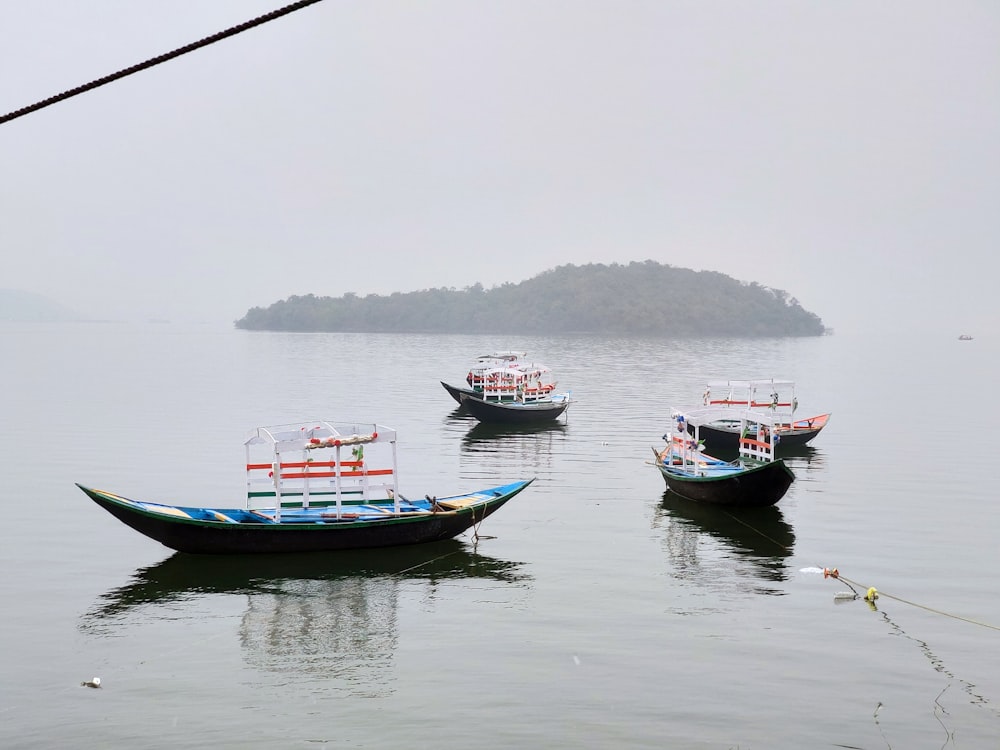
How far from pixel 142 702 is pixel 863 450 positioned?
40.7m

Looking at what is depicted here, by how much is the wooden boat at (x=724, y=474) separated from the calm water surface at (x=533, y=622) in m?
0.83

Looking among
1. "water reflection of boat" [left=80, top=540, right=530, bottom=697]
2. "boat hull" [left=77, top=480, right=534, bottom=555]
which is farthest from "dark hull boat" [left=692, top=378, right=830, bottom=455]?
"water reflection of boat" [left=80, top=540, right=530, bottom=697]

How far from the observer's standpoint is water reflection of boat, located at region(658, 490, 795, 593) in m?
24.1

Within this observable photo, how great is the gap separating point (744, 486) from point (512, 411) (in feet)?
84.3

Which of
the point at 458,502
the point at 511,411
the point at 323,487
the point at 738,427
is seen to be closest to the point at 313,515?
the point at 323,487

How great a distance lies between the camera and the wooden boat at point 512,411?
53281 mm

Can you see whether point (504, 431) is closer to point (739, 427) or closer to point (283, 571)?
point (739, 427)

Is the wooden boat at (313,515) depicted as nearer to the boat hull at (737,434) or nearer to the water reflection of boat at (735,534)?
the water reflection of boat at (735,534)

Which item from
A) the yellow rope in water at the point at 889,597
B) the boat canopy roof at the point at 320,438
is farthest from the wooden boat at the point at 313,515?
the yellow rope in water at the point at 889,597

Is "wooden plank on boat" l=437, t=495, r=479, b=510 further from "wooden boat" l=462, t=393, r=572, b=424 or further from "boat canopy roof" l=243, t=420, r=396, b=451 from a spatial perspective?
"wooden boat" l=462, t=393, r=572, b=424

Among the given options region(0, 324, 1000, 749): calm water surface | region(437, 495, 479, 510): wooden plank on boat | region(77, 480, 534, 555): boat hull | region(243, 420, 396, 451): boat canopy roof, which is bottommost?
region(0, 324, 1000, 749): calm water surface

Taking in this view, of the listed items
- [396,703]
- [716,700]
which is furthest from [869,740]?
[396,703]

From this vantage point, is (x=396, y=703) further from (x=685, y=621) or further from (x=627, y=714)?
(x=685, y=621)

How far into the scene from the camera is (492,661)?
1728cm
